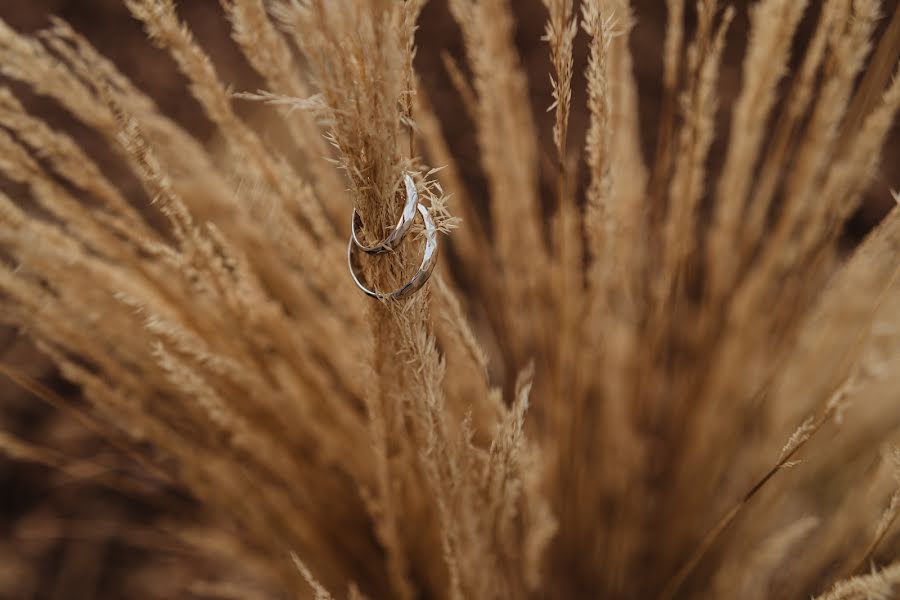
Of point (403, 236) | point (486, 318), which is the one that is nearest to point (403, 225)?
point (403, 236)

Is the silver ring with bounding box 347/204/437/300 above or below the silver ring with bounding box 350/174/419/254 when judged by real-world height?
below

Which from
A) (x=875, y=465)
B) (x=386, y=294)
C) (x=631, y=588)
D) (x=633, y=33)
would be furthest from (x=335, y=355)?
(x=633, y=33)

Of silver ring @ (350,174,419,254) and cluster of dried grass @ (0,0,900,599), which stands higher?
silver ring @ (350,174,419,254)

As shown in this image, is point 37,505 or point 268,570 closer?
point 268,570

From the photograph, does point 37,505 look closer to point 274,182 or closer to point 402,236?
point 274,182

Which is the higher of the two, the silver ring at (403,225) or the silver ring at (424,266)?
the silver ring at (403,225)
